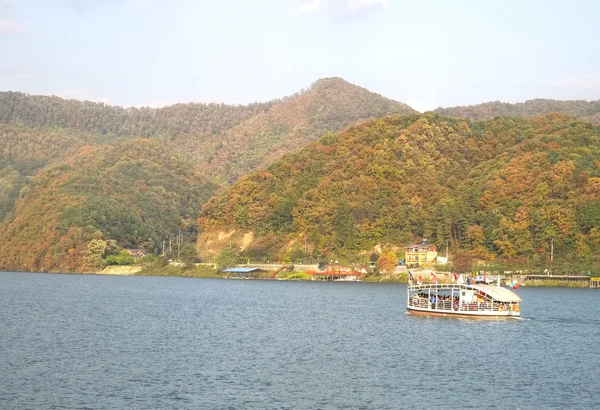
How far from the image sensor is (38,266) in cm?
19738

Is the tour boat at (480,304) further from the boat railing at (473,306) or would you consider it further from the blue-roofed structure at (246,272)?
the blue-roofed structure at (246,272)

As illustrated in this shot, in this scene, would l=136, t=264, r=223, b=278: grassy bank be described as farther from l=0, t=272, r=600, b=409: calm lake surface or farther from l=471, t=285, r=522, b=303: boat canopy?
l=471, t=285, r=522, b=303: boat canopy

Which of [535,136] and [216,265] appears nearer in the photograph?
[216,265]

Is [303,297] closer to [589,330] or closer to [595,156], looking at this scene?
[589,330]

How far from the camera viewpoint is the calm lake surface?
42250 millimetres

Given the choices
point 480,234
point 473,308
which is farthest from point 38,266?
point 473,308

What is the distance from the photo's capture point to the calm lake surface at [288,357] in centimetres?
4225

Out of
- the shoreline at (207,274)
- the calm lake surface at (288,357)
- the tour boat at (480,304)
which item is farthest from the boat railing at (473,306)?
the shoreline at (207,274)

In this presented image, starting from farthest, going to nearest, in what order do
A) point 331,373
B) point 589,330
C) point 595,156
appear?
point 595,156
point 589,330
point 331,373

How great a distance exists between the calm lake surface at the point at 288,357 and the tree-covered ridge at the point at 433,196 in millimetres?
52459

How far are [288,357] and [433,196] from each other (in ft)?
387

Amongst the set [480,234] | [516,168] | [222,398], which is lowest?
[222,398]

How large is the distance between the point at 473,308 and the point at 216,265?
326 feet

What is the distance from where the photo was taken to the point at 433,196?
16888cm
